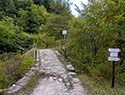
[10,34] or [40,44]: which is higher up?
[10,34]

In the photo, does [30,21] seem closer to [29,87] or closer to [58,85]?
[29,87]

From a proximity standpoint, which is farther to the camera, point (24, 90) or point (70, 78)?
point (70, 78)

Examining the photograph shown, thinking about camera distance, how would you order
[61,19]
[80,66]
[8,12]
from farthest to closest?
1. [8,12]
2. [61,19]
3. [80,66]

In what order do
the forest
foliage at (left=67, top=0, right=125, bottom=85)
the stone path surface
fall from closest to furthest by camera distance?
1. the stone path surface
2. the forest
3. foliage at (left=67, top=0, right=125, bottom=85)

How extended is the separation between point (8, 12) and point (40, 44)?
1401 cm

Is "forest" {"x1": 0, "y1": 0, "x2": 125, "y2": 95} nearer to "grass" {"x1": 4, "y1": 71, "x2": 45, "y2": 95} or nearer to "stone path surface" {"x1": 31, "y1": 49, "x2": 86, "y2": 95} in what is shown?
"stone path surface" {"x1": 31, "y1": 49, "x2": 86, "y2": 95}

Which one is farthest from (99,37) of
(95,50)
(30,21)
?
(30,21)

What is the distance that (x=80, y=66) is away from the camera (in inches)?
215

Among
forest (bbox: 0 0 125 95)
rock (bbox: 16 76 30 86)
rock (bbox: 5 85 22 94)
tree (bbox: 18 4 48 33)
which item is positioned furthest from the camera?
tree (bbox: 18 4 48 33)

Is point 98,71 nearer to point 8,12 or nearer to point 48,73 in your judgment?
point 48,73

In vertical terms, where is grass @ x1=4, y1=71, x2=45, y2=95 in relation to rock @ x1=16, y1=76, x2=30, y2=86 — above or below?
below

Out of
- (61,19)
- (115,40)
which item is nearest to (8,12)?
(61,19)

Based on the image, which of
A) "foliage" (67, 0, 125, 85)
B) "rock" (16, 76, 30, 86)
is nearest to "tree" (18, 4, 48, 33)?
"foliage" (67, 0, 125, 85)

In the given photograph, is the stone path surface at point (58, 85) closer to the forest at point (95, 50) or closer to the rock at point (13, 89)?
the forest at point (95, 50)
